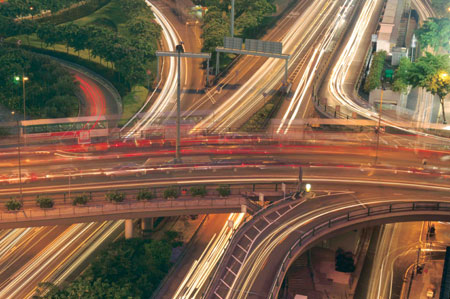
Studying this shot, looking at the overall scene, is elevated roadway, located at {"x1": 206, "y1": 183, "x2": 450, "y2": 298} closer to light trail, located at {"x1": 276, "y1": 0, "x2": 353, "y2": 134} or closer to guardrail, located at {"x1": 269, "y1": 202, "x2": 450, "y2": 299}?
guardrail, located at {"x1": 269, "y1": 202, "x2": 450, "y2": 299}

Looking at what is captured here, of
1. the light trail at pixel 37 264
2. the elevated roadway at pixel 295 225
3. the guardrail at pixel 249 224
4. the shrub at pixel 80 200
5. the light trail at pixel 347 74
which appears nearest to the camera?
the elevated roadway at pixel 295 225

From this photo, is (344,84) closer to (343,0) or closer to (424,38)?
(424,38)

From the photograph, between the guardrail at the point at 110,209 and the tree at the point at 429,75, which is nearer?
the guardrail at the point at 110,209

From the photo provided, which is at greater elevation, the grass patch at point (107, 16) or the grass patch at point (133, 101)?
the grass patch at point (107, 16)

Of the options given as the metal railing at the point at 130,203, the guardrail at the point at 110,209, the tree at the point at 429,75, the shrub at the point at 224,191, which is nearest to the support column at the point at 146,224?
the metal railing at the point at 130,203

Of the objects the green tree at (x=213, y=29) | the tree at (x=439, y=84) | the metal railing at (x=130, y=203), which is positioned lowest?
the metal railing at (x=130, y=203)

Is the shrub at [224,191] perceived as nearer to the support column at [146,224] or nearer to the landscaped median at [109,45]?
the support column at [146,224]
